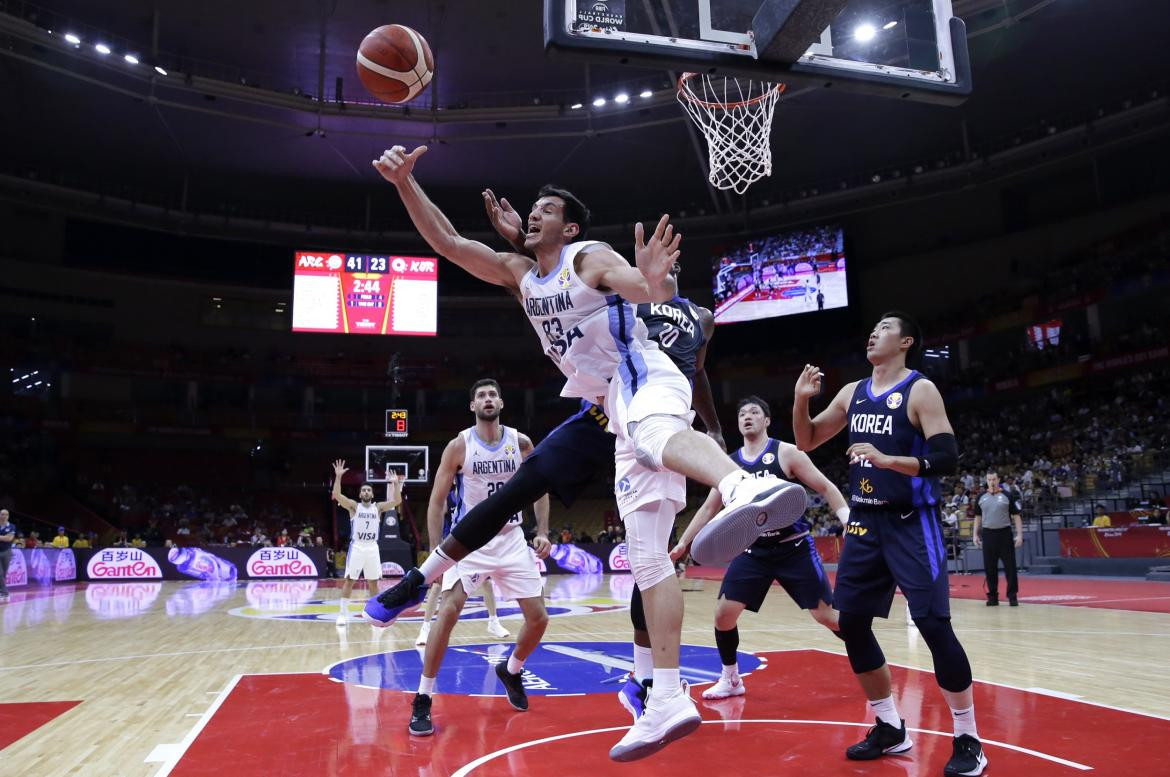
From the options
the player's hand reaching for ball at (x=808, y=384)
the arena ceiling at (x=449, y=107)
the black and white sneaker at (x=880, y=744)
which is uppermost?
the arena ceiling at (x=449, y=107)

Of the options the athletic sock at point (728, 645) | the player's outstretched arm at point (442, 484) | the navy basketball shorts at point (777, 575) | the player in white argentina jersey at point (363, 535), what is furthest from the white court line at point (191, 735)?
the player in white argentina jersey at point (363, 535)

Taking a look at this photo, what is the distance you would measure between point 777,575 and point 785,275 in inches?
1023

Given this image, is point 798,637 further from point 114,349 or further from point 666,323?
point 114,349

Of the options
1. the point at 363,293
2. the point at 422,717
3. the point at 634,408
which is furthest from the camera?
the point at 363,293

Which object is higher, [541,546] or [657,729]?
[541,546]

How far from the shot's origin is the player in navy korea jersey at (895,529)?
3959 millimetres

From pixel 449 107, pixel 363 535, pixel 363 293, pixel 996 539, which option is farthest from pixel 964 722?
pixel 363 293

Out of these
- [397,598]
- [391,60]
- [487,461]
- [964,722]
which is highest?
[391,60]

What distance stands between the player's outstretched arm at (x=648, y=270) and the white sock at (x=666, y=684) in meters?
1.45

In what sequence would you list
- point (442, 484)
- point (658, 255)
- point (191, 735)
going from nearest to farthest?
point (658, 255) < point (191, 735) < point (442, 484)

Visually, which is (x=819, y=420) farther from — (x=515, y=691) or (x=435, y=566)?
(x=515, y=691)

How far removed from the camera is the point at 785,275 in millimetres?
30625

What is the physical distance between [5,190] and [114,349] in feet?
24.8

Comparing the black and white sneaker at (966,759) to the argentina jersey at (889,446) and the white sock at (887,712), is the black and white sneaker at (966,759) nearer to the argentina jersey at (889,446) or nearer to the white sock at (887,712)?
the white sock at (887,712)
